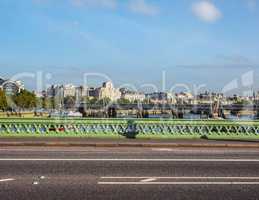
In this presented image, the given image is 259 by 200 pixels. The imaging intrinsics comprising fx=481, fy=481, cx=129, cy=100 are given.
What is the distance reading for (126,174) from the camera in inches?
500

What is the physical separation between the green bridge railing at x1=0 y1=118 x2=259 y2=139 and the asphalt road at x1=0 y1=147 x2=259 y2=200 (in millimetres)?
5636

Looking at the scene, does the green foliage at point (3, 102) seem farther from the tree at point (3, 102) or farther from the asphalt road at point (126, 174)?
the asphalt road at point (126, 174)

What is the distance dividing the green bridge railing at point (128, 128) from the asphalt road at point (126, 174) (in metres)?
5.64

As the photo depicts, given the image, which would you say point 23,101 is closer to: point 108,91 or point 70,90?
point 108,91

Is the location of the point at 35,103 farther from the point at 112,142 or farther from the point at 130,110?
the point at 112,142

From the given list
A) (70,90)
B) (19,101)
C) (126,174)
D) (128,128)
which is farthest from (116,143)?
(70,90)

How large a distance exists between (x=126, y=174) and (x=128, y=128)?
12.5 metres

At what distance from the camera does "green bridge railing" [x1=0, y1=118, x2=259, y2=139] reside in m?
24.7

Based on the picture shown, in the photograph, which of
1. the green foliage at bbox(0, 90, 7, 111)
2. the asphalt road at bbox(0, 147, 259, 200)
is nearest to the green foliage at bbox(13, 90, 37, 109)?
the green foliage at bbox(0, 90, 7, 111)

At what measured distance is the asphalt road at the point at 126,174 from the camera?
33.0ft

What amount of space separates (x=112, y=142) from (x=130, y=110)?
80.1 meters

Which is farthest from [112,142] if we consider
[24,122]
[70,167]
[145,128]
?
[70,167]

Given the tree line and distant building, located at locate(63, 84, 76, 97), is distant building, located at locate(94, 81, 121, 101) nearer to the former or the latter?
distant building, located at locate(63, 84, 76, 97)

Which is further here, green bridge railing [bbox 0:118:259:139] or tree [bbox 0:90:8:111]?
tree [bbox 0:90:8:111]
